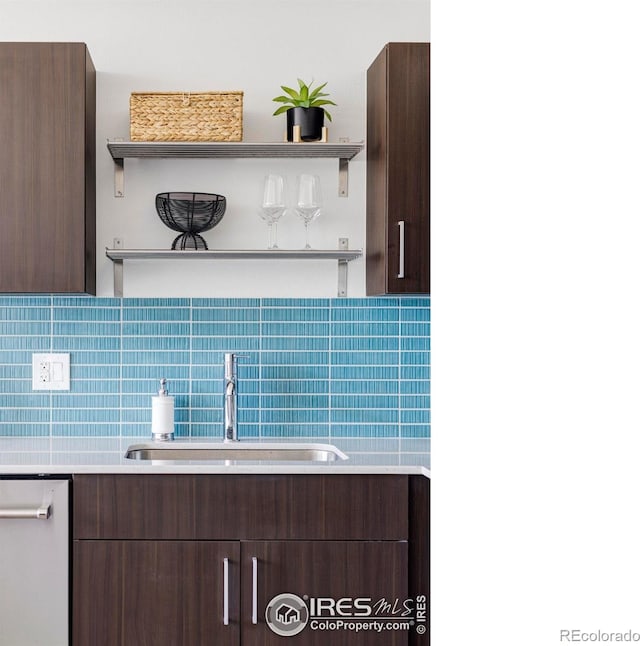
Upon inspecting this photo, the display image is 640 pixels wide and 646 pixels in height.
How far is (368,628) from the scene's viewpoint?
6.00ft

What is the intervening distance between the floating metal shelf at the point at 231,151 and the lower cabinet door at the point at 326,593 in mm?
1226

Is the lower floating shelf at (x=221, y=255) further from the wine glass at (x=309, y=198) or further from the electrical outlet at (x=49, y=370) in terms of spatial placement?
the electrical outlet at (x=49, y=370)

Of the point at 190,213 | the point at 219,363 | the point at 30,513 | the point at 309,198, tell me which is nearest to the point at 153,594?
the point at 30,513

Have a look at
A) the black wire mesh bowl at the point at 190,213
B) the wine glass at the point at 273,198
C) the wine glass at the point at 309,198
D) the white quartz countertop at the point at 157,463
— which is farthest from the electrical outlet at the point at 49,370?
the wine glass at the point at 309,198

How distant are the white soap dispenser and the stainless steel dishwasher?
1.57 ft

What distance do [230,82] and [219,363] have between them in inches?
39.0

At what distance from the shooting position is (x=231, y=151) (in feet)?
7.50

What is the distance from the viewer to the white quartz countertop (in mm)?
1830

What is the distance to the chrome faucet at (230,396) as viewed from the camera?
2287 millimetres

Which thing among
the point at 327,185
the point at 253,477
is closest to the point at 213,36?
the point at 327,185

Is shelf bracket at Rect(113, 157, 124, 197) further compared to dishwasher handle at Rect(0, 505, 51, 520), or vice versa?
shelf bracket at Rect(113, 157, 124, 197)

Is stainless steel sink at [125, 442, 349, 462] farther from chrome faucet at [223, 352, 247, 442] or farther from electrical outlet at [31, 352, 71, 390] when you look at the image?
electrical outlet at [31, 352, 71, 390]

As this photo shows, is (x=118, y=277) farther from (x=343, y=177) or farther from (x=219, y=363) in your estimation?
(x=343, y=177)

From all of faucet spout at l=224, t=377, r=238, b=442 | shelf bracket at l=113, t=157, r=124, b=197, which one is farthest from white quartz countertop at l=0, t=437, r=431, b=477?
shelf bracket at l=113, t=157, r=124, b=197
